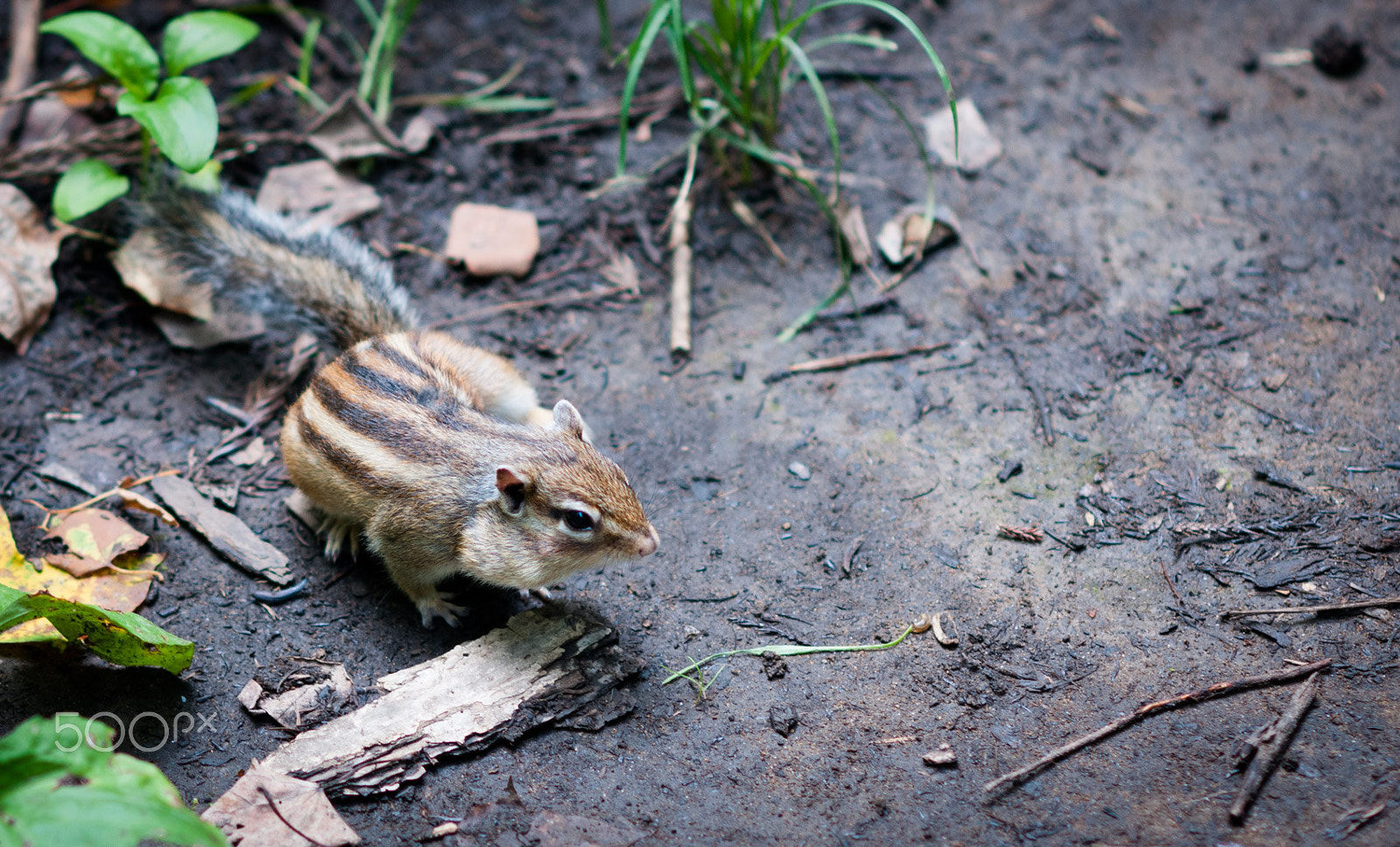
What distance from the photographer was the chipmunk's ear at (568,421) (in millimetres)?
3492

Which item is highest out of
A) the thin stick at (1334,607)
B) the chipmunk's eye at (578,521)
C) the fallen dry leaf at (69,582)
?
the chipmunk's eye at (578,521)

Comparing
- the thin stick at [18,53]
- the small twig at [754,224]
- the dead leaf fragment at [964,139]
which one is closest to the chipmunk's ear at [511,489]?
the small twig at [754,224]

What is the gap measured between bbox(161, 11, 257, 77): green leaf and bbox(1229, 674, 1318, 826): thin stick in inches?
191

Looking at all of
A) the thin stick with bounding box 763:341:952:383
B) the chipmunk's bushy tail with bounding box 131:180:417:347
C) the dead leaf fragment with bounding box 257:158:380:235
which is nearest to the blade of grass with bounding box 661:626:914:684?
the thin stick with bounding box 763:341:952:383

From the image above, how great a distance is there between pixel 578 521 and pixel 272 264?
2.05 metres

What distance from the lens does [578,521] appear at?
322 cm

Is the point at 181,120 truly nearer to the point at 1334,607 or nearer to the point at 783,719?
the point at 783,719

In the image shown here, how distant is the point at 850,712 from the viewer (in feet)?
10.5

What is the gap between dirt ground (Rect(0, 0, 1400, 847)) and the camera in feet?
9.78

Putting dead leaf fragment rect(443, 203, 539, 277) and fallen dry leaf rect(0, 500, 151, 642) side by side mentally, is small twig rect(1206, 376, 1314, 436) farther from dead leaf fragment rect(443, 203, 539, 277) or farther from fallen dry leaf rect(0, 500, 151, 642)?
fallen dry leaf rect(0, 500, 151, 642)

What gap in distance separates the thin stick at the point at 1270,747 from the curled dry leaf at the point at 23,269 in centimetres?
519

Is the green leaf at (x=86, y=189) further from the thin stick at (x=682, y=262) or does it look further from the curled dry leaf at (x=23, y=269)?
the thin stick at (x=682, y=262)

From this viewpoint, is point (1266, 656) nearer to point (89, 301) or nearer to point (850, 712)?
point (850, 712)

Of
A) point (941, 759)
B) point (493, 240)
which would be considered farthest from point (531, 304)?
point (941, 759)
